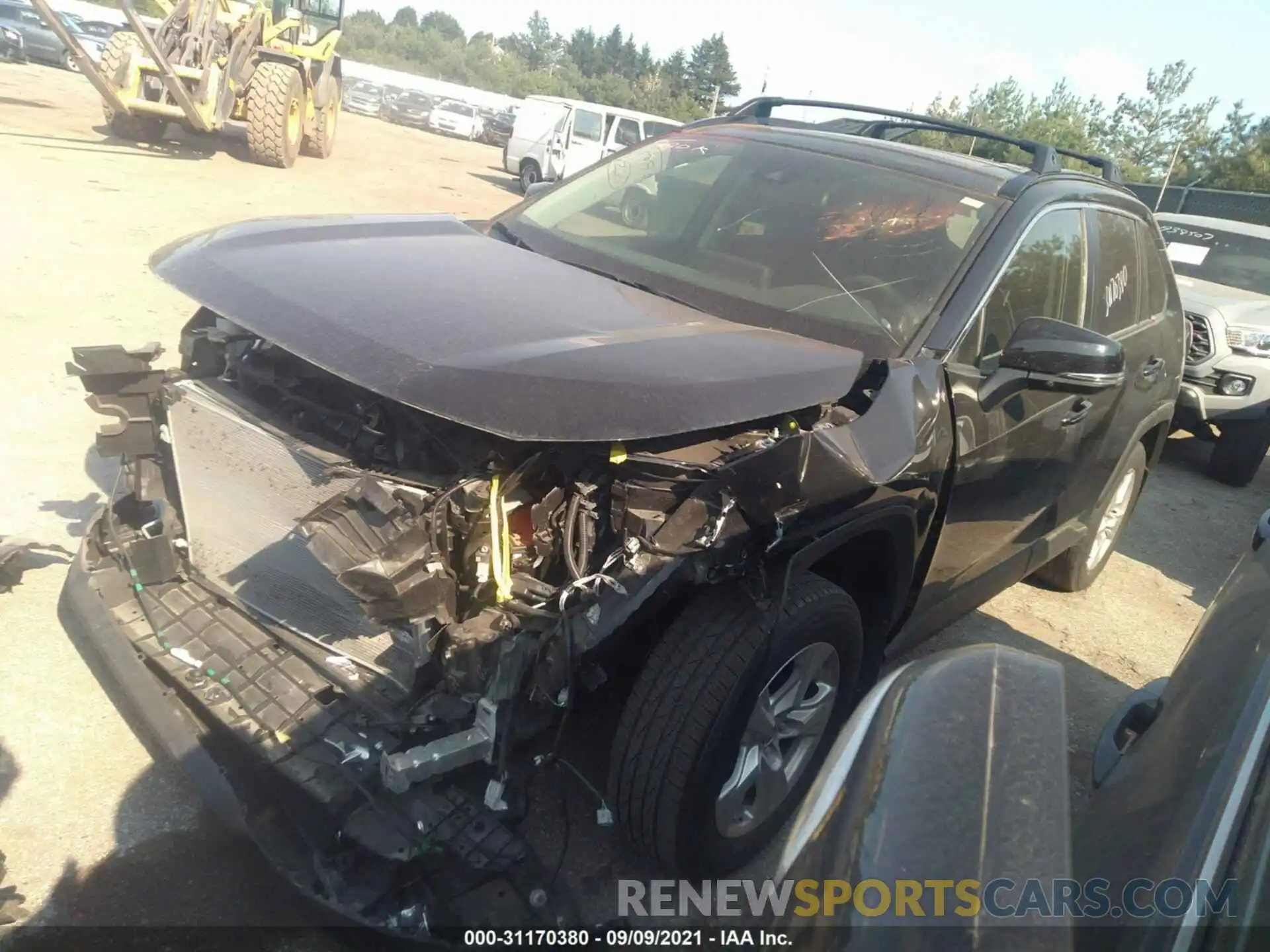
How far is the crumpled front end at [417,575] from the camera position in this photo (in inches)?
78.7

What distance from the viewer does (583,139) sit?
57.0 ft

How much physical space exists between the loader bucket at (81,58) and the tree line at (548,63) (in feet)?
118

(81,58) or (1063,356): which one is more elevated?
(81,58)

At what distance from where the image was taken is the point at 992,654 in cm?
140

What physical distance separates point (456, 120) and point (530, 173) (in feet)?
47.0

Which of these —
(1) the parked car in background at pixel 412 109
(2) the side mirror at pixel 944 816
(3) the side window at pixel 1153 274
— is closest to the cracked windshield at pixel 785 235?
(3) the side window at pixel 1153 274

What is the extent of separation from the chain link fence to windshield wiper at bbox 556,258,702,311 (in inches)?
698

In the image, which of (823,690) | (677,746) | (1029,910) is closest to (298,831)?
(677,746)

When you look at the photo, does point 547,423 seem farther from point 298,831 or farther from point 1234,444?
point 1234,444

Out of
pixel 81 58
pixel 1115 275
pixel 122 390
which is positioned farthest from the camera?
pixel 81 58

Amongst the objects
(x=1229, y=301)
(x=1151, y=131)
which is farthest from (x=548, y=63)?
(x=1229, y=301)

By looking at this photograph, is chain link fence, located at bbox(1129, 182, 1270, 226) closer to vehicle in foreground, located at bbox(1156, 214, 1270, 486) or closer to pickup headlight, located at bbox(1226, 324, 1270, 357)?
vehicle in foreground, located at bbox(1156, 214, 1270, 486)

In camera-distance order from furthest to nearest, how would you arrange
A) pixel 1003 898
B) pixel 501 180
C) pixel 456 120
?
pixel 456 120
pixel 501 180
pixel 1003 898

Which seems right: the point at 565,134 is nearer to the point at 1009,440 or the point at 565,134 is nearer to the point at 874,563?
the point at 1009,440
